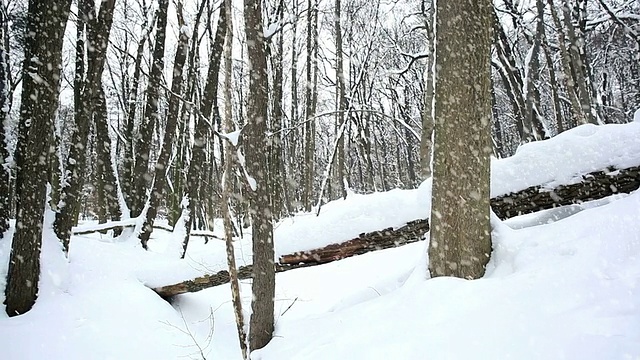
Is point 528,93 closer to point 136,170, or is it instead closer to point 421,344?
point 421,344

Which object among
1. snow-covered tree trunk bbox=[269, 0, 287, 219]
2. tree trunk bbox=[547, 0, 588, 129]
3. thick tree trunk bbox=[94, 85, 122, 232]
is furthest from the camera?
snow-covered tree trunk bbox=[269, 0, 287, 219]

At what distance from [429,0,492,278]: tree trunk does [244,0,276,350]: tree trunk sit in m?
1.69

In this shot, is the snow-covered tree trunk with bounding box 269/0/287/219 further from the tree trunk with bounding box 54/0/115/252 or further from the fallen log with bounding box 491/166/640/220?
the fallen log with bounding box 491/166/640/220

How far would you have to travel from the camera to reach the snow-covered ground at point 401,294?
2252 mm

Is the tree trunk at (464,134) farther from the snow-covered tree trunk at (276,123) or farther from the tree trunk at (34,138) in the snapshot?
the snow-covered tree trunk at (276,123)

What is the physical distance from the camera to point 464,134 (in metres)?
3.13

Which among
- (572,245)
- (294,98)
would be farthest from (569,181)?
(294,98)

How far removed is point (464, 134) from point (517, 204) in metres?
1.77

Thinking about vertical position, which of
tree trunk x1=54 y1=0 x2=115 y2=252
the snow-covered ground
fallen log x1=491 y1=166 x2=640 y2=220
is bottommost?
the snow-covered ground

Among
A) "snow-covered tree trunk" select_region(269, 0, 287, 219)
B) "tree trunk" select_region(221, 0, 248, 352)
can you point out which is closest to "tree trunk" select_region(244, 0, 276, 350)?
"tree trunk" select_region(221, 0, 248, 352)

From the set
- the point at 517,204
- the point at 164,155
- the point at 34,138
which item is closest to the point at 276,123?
the point at 164,155

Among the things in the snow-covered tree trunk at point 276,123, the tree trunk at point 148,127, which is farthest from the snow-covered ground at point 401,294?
the snow-covered tree trunk at point 276,123

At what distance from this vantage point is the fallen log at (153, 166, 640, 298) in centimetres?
412

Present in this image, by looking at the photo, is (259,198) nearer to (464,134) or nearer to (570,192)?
(464,134)
